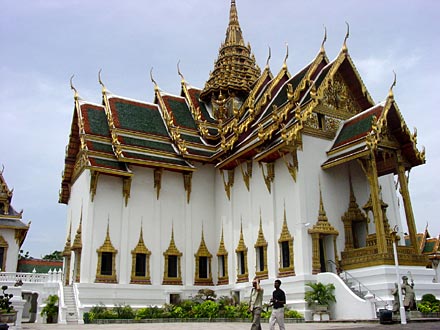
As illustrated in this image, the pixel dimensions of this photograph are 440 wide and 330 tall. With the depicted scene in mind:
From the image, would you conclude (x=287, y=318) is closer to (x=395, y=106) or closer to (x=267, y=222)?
(x=267, y=222)

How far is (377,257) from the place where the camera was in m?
12.1

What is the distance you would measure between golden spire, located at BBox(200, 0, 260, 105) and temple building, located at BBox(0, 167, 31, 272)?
36.3ft

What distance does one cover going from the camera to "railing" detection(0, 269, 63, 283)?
17.1 m

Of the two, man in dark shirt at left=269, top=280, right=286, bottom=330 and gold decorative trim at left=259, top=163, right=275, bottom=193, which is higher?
gold decorative trim at left=259, top=163, right=275, bottom=193

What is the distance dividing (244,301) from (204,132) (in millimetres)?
7058

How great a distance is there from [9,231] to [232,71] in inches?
522

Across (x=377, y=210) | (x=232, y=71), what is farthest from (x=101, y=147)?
(x=377, y=210)

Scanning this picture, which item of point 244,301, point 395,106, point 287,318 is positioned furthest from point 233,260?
point 395,106

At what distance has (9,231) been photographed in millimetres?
23016

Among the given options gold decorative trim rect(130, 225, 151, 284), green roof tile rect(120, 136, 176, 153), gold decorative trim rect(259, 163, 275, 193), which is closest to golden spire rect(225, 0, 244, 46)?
green roof tile rect(120, 136, 176, 153)

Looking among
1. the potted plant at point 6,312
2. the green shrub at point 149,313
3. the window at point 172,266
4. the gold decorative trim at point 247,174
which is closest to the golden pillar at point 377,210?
the gold decorative trim at point 247,174

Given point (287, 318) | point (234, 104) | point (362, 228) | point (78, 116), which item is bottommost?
point (287, 318)

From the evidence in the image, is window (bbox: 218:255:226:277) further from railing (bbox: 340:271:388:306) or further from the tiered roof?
railing (bbox: 340:271:388:306)

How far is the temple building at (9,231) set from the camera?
22562 mm
